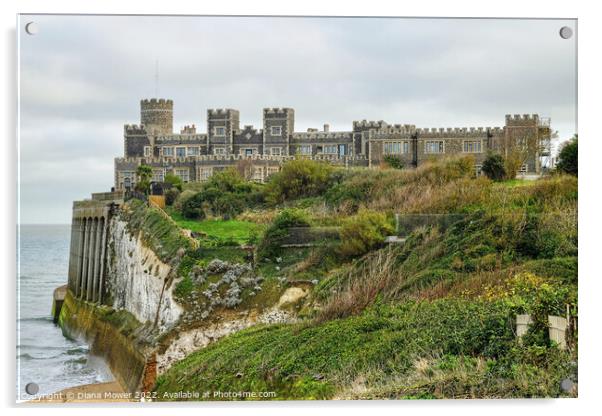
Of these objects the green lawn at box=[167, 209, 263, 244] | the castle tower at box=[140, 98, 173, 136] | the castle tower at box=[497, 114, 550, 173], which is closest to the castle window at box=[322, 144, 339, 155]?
the castle tower at box=[140, 98, 173, 136]

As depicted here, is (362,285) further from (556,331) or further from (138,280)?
(138,280)

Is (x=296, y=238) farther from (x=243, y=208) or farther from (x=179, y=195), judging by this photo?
(x=179, y=195)

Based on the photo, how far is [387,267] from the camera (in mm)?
19000

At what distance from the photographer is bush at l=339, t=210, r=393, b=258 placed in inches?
767

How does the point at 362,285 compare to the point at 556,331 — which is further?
the point at 362,285

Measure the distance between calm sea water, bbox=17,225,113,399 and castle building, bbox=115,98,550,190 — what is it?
3.36m

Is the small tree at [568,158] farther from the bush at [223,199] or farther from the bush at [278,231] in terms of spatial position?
the bush at [223,199]

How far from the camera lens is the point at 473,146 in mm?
24312

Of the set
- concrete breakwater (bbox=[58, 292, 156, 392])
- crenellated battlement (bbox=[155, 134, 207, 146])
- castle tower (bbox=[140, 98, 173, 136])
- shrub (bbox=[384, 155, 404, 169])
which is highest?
castle tower (bbox=[140, 98, 173, 136])

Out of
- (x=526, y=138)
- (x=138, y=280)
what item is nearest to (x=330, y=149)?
(x=526, y=138)

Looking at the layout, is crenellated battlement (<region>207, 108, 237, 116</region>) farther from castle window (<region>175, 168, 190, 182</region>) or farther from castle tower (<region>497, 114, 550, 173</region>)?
castle tower (<region>497, 114, 550, 173</region>)

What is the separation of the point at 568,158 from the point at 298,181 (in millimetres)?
6496
